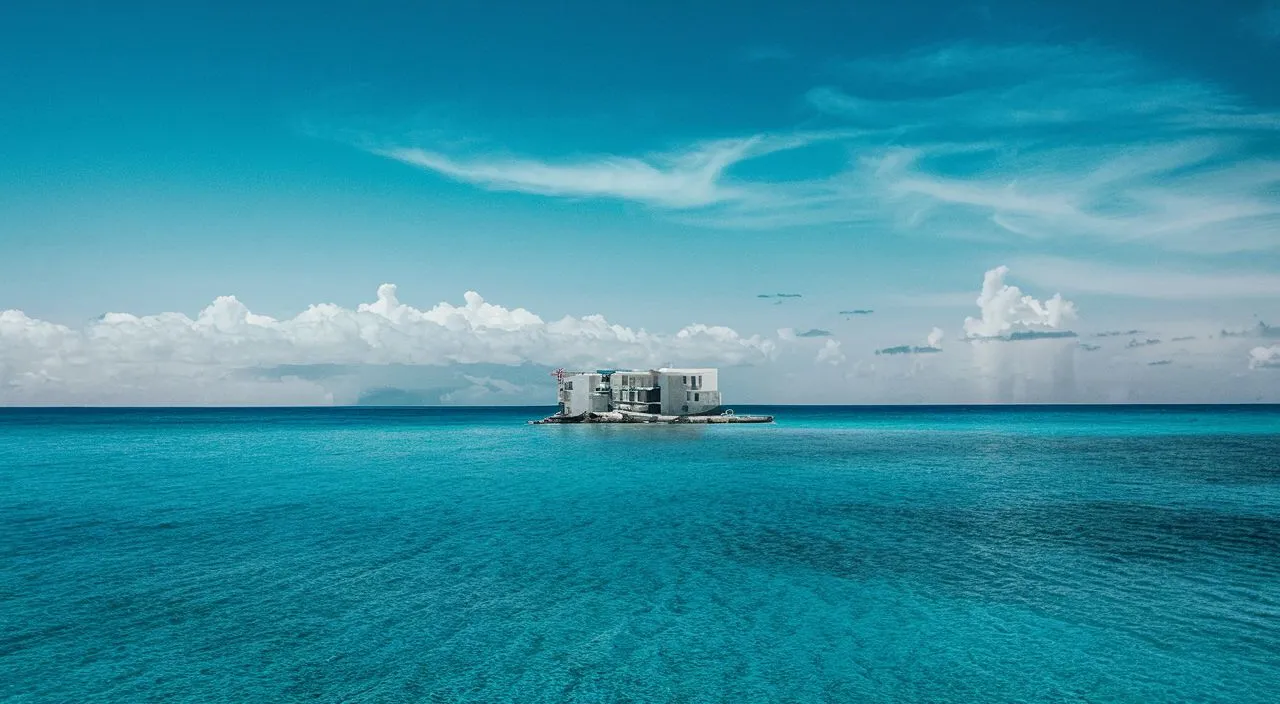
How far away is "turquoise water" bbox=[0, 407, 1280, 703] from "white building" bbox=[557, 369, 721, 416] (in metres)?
→ 86.0

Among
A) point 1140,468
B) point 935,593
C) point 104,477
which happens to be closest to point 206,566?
point 935,593

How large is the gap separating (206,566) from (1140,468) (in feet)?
212

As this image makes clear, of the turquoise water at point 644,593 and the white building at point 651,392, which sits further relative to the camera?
the white building at point 651,392

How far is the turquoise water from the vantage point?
1598 cm

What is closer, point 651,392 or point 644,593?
point 644,593

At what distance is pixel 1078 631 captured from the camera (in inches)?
741

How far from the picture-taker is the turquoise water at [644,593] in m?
16.0

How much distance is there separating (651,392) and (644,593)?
113 metres

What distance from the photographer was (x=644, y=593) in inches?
886

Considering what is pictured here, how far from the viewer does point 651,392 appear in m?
136

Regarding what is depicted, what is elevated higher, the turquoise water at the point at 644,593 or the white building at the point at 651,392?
the white building at the point at 651,392

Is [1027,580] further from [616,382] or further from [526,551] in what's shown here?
[616,382]

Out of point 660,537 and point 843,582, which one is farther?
point 660,537

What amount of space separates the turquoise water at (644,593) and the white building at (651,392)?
282 ft
